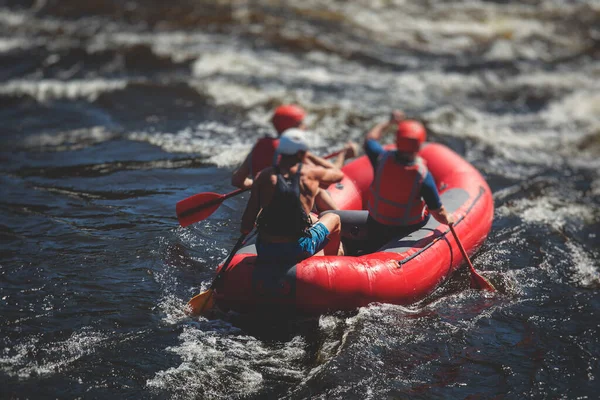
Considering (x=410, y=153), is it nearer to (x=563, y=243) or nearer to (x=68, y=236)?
(x=563, y=243)

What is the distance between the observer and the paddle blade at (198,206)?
5586 millimetres

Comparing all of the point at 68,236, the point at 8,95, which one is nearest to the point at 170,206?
the point at 68,236

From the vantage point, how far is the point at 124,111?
35.4ft

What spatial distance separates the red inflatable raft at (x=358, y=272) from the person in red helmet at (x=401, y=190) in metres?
0.14

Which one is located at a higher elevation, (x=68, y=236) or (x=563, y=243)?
(x=68, y=236)

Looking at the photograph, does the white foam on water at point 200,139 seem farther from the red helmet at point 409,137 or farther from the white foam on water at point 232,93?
the red helmet at point 409,137

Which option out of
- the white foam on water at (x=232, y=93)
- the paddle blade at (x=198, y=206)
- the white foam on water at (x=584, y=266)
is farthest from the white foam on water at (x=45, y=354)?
the white foam on water at (x=232, y=93)

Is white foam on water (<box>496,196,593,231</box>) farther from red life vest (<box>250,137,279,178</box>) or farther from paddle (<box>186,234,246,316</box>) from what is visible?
paddle (<box>186,234,246,316</box>)

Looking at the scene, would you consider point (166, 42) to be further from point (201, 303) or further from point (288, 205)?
point (288, 205)

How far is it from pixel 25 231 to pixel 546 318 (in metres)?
5.01

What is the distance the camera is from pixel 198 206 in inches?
221

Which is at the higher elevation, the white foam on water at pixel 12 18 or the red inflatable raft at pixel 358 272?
the red inflatable raft at pixel 358 272

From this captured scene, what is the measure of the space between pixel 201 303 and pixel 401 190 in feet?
6.18

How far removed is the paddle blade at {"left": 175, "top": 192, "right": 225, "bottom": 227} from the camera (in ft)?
18.3
